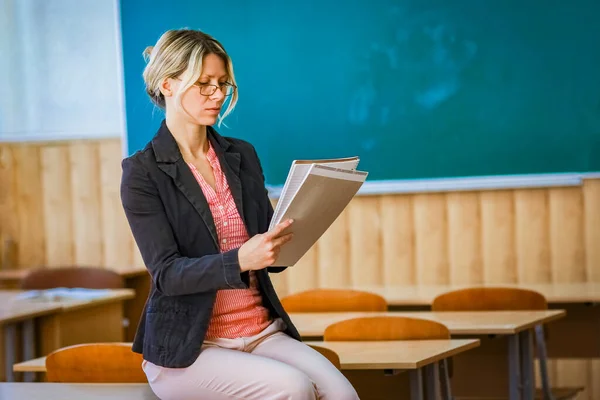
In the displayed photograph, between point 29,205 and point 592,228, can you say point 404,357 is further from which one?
point 29,205

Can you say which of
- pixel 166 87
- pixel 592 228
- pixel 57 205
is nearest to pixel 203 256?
pixel 166 87

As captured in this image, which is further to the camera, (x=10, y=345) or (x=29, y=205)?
(x=29, y=205)

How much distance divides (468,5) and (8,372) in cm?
311

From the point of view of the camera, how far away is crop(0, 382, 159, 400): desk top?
247 centimetres

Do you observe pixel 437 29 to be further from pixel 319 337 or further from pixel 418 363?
pixel 418 363

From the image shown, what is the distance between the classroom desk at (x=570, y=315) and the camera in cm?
424

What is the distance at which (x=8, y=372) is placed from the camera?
420 centimetres

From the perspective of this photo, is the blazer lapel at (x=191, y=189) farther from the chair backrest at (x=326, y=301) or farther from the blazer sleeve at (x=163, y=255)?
the chair backrest at (x=326, y=301)

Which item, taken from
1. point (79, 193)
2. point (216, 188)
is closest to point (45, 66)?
point (79, 193)

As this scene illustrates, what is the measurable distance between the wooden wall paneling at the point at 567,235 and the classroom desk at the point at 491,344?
1.29m

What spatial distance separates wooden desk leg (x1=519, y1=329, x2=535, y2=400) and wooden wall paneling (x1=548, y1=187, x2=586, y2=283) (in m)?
1.48

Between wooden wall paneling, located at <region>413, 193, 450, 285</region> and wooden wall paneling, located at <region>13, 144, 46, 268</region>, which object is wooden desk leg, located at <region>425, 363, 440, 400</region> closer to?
wooden wall paneling, located at <region>413, 193, 450, 285</region>

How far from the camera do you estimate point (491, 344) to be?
158 inches

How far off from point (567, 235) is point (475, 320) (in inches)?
66.5
